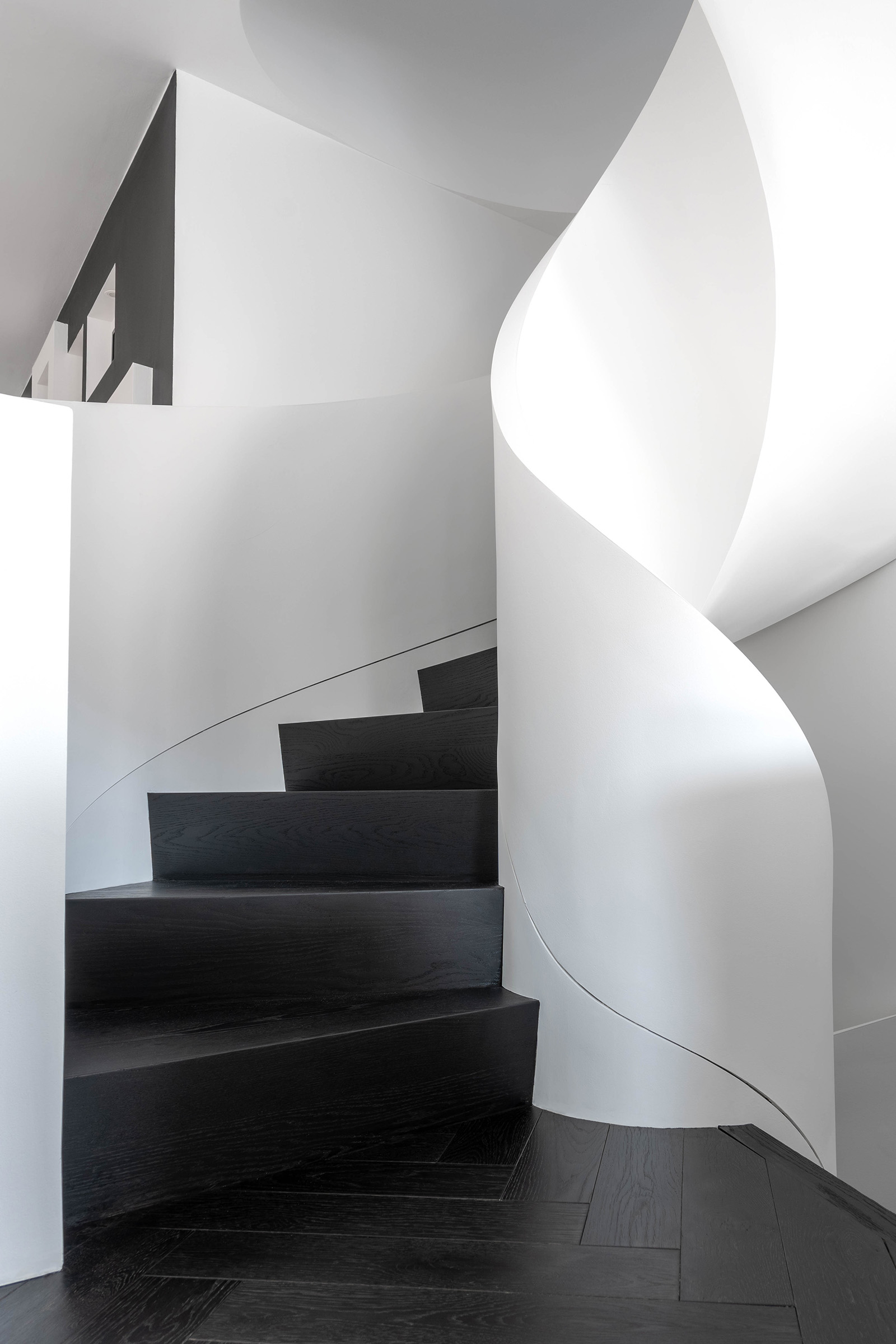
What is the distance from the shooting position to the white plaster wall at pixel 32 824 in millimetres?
1215

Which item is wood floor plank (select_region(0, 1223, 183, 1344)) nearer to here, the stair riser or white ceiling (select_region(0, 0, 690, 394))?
the stair riser

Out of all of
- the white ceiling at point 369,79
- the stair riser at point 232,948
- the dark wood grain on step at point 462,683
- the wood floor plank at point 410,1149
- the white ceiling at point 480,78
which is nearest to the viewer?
the wood floor plank at point 410,1149

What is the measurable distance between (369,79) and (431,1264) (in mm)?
3931

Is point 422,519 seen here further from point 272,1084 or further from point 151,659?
point 272,1084

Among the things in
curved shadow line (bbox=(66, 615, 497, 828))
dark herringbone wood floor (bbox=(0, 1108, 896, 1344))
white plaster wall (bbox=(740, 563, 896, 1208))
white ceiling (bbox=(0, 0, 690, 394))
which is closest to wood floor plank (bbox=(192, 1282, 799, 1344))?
dark herringbone wood floor (bbox=(0, 1108, 896, 1344))

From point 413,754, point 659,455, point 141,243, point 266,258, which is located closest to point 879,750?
point 659,455

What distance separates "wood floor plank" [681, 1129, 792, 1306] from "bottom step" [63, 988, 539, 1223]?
363 mm

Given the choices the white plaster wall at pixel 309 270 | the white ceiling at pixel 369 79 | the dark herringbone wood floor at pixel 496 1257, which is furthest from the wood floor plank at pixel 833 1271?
the white ceiling at pixel 369 79

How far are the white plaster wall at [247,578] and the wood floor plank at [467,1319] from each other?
1.74 meters

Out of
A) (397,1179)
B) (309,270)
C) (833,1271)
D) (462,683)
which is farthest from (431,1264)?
(309,270)

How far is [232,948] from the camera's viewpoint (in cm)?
173

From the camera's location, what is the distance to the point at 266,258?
352cm

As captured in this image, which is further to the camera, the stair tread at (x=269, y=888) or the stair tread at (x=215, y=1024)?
the stair tread at (x=269, y=888)

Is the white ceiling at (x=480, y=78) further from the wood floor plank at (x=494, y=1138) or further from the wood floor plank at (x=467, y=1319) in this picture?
the wood floor plank at (x=467, y=1319)
